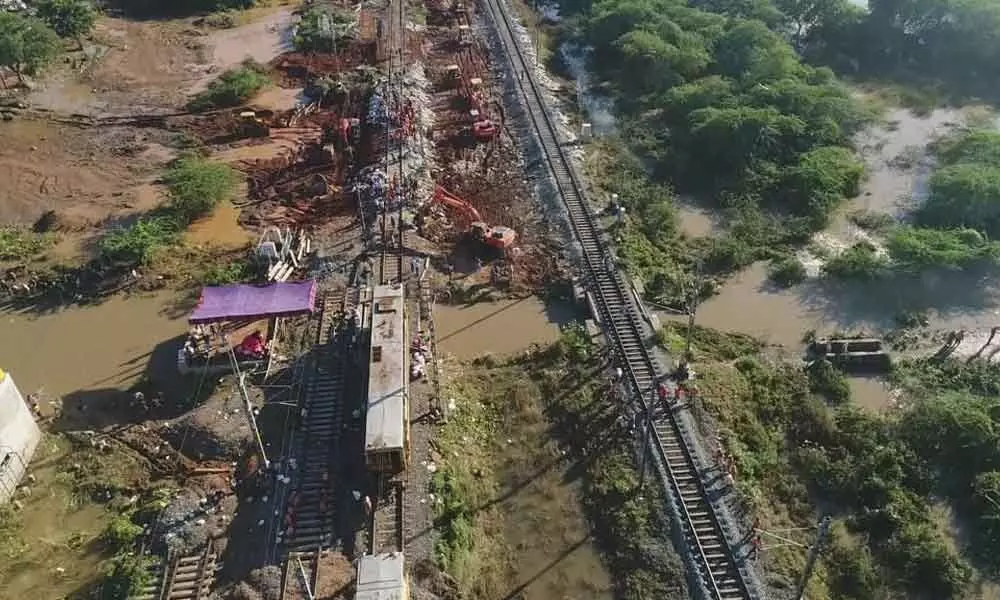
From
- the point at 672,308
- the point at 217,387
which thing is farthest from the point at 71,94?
the point at 672,308

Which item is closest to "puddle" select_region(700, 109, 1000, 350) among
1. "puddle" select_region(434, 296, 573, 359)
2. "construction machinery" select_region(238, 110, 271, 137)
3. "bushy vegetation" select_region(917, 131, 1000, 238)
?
"bushy vegetation" select_region(917, 131, 1000, 238)

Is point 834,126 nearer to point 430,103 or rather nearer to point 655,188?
point 655,188

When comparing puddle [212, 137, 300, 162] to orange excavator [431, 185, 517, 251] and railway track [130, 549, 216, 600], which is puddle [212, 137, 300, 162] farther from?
railway track [130, 549, 216, 600]

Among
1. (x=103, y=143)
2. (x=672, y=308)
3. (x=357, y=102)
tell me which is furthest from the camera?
(x=357, y=102)

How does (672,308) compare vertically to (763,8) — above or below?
below

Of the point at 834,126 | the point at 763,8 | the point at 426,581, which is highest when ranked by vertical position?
the point at 763,8

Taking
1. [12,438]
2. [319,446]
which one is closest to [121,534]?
[12,438]
